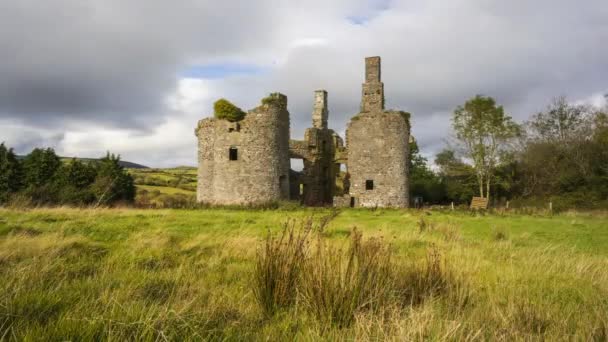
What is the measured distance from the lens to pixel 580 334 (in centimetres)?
325

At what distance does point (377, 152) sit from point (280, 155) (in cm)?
565

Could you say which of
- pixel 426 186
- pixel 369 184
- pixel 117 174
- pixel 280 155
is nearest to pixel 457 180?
pixel 426 186

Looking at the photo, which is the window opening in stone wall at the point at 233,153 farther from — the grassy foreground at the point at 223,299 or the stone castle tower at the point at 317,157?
the grassy foreground at the point at 223,299

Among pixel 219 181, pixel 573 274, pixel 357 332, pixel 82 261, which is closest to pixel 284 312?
pixel 357 332

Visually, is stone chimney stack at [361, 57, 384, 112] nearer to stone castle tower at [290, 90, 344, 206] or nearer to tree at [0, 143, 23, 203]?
stone castle tower at [290, 90, 344, 206]

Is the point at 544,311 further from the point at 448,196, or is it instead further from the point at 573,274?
the point at 448,196

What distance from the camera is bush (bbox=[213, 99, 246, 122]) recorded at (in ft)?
77.7

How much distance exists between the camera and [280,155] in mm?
23672

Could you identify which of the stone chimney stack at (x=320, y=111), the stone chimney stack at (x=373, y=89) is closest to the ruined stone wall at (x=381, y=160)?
the stone chimney stack at (x=373, y=89)

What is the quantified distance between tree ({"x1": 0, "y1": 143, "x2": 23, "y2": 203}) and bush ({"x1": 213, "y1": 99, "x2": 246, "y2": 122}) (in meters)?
14.6

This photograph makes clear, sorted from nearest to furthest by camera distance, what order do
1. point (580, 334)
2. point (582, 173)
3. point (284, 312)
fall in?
point (580, 334), point (284, 312), point (582, 173)

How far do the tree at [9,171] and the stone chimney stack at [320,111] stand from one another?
65.1ft

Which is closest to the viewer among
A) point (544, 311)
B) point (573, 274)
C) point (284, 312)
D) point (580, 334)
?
point (580, 334)

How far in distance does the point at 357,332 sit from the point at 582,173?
31.0 metres
